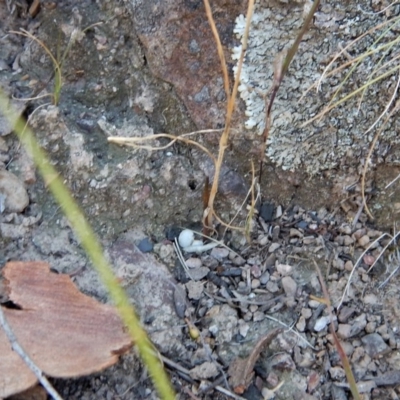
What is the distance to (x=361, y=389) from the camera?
1210 millimetres

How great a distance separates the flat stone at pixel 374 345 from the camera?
125 cm

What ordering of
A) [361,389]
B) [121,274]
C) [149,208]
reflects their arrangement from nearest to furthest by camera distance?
[361,389] → [121,274] → [149,208]

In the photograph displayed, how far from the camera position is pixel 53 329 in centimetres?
116

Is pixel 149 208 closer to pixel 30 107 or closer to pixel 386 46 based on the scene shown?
pixel 30 107

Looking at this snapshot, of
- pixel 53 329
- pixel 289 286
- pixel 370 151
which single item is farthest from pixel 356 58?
pixel 53 329

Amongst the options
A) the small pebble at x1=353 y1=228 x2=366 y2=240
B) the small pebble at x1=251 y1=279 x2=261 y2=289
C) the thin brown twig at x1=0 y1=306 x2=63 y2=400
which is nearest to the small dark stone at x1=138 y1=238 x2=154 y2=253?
the small pebble at x1=251 y1=279 x2=261 y2=289

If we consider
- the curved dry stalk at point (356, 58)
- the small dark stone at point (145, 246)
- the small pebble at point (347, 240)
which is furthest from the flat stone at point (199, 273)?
the curved dry stalk at point (356, 58)

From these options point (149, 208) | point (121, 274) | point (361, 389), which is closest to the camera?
point (361, 389)

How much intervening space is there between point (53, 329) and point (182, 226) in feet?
1.31

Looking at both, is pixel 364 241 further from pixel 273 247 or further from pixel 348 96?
→ pixel 348 96

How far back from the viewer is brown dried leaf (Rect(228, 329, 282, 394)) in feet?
3.88

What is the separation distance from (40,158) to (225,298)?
20.4 inches

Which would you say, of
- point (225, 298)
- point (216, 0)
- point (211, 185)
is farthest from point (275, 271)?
point (216, 0)

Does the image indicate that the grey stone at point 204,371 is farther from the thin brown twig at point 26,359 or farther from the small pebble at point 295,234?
the small pebble at point 295,234
